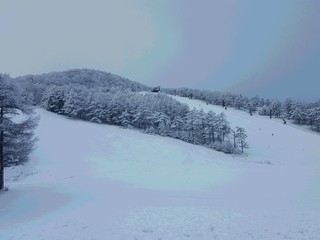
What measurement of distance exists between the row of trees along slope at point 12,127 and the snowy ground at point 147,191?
8.53 feet

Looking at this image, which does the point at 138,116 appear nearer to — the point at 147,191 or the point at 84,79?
the point at 147,191

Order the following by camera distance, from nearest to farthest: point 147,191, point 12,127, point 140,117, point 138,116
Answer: point 12,127, point 147,191, point 138,116, point 140,117

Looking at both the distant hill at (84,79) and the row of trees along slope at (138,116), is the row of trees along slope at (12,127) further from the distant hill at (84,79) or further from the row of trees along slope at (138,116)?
the distant hill at (84,79)

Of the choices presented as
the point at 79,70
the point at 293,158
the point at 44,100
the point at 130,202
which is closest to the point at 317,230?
the point at 130,202

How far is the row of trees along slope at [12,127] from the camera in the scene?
22688mm

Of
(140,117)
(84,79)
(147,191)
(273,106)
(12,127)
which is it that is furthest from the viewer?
(84,79)

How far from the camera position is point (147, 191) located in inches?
1064

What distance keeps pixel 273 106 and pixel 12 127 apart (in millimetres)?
135455

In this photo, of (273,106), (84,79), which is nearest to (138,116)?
(273,106)

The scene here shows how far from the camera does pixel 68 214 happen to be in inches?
682

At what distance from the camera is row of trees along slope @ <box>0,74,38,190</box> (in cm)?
2269

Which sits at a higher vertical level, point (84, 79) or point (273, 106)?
point (84, 79)

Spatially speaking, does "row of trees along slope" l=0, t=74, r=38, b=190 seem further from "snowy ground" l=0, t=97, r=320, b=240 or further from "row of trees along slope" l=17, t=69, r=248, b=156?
"row of trees along slope" l=17, t=69, r=248, b=156

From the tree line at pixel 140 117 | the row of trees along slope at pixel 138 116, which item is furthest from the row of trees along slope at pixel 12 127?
the tree line at pixel 140 117
